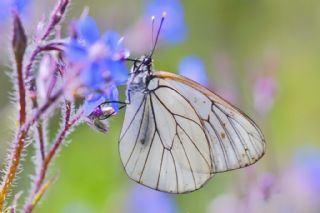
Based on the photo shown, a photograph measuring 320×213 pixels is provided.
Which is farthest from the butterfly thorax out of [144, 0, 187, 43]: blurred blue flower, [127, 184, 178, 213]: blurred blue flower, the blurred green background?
[144, 0, 187, 43]: blurred blue flower

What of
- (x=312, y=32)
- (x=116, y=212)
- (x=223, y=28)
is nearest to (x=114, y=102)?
(x=116, y=212)

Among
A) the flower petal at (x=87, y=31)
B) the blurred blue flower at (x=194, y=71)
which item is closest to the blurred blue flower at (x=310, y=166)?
the blurred blue flower at (x=194, y=71)

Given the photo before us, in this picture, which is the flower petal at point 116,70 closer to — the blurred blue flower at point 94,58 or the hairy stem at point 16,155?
the blurred blue flower at point 94,58

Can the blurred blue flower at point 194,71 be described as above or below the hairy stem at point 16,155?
above

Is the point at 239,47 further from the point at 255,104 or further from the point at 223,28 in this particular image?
the point at 255,104

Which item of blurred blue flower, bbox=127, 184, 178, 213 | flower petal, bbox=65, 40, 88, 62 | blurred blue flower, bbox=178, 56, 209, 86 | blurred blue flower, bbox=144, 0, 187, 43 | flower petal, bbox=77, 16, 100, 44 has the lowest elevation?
flower petal, bbox=65, 40, 88, 62

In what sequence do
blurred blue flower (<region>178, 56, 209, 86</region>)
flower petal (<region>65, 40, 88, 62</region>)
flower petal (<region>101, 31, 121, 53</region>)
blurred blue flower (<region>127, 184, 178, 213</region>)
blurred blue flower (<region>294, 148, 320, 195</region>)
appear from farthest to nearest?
blurred blue flower (<region>294, 148, 320, 195</region>) < blurred blue flower (<region>127, 184, 178, 213</region>) < blurred blue flower (<region>178, 56, 209, 86</region>) < flower petal (<region>101, 31, 121, 53</region>) < flower petal (<region>65, 40, 88, 62</region>)

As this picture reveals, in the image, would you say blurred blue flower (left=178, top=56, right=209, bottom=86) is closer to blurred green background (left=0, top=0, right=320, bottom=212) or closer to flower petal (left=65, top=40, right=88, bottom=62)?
blurred green background (left=0, top=0, right=320, bottom=212)

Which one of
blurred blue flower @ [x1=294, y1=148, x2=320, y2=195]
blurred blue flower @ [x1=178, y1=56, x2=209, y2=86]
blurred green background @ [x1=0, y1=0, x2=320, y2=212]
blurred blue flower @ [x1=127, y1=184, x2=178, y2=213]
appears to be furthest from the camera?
blurred green background @ [x1=0, y1=0, x2=320, y2=212]
